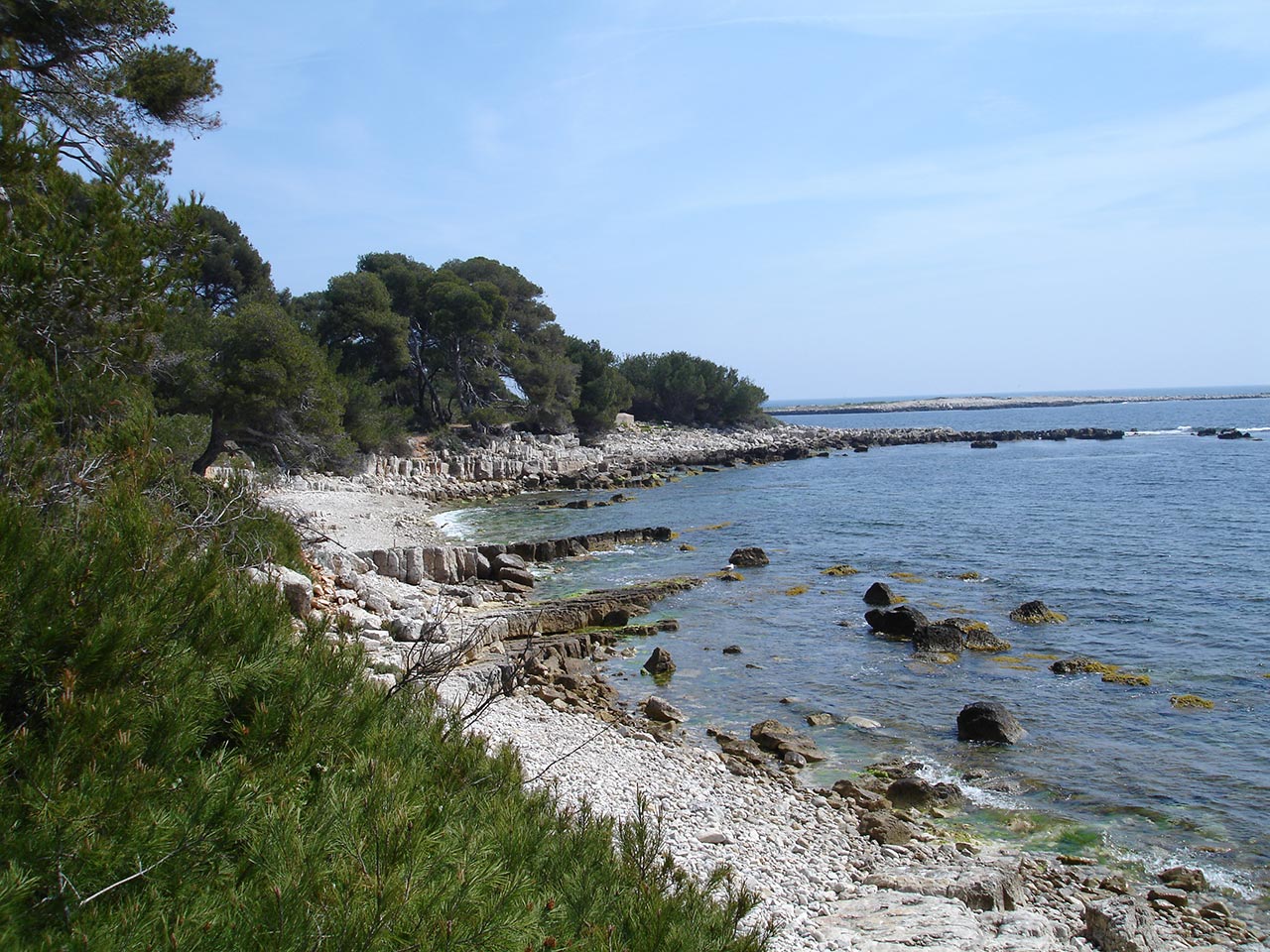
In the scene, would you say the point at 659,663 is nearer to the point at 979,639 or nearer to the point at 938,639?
the point at 938,639

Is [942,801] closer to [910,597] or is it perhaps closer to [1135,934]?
[1135,934]

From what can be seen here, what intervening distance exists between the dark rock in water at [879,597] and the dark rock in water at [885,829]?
10.5m

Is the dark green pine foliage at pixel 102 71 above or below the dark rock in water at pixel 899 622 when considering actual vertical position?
above

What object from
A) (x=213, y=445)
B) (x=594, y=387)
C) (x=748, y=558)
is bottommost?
(x=748, y=558)

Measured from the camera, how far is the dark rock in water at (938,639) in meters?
15.8

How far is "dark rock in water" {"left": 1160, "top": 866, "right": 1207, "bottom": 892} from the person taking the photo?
793cm

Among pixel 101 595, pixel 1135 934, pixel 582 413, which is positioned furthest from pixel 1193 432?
pixel 101 595

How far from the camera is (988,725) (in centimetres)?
1147

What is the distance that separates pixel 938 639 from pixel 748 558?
8414mm

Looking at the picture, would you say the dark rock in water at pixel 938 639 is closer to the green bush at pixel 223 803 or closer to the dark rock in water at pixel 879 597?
the dark rock in water at pixel 879 597

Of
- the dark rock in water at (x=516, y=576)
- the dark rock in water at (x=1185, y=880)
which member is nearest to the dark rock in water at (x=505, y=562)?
the dark rock in water at (x=516, y=576)

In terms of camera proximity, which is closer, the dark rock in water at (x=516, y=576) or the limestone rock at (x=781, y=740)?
the limestone rock at (x=781, y=740)

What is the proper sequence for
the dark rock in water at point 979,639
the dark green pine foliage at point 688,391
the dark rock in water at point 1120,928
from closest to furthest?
the dark rock in water at point 1120,928
the dark rock in water at point 979,639
the dark green pine foliage at point 688,391

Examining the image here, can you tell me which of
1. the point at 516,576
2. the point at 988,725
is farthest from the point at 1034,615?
the point at 516,576
